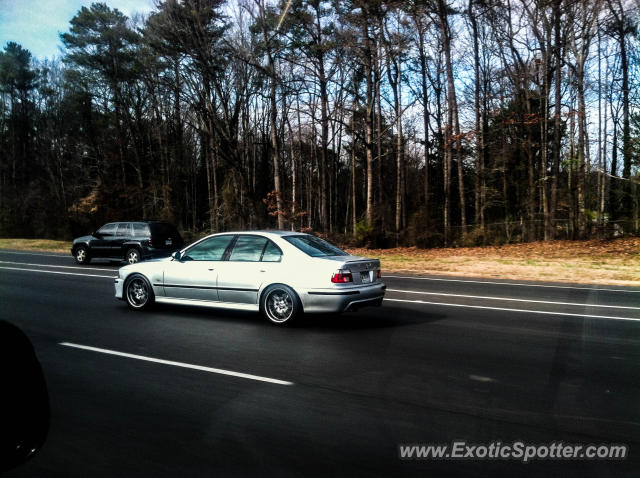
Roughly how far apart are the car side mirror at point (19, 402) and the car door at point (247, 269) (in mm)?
6345

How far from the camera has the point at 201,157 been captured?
51.4m

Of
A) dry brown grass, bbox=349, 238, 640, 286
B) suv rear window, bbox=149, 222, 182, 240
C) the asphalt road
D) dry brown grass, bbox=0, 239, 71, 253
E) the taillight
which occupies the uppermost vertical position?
suv rear window, bbox=149, 222, 182, 240

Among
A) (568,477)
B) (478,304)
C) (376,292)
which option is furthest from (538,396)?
(478,304)

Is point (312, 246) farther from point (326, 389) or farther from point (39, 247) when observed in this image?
point (39, 247)

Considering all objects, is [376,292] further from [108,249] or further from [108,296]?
[108,249]

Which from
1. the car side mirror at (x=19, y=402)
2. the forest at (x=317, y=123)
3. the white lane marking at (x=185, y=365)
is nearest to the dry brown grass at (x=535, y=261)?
the forest at (x=317, y=123)

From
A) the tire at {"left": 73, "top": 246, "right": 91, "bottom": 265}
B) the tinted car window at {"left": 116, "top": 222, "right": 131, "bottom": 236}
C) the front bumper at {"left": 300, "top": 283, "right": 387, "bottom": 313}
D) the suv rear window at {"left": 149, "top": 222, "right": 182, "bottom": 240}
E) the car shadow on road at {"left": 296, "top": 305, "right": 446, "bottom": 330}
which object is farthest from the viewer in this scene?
the tire at {"left": 73, "top": 246, "right": 91, "bottom": 265}

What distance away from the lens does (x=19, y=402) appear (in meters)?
2.17

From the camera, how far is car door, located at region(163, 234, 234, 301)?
916cm

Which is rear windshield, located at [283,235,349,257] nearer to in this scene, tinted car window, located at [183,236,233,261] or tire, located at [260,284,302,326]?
tire, located at [260,284,302,326]

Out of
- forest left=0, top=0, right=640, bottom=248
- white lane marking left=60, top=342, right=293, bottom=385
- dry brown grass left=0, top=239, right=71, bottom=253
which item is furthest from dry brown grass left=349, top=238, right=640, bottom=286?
dry brown grass left=0, top=239, right=71, bottom=253

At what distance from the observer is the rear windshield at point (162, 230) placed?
20.4 metres

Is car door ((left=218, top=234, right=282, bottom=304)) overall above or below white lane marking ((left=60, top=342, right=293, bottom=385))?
above

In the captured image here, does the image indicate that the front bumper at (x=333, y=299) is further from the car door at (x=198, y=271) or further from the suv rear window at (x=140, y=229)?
the suv rear window at (x=140, y=229)
